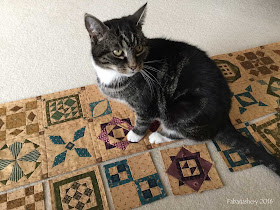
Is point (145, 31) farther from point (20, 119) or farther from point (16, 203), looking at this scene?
point (16, 203)

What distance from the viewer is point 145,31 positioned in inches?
71.7

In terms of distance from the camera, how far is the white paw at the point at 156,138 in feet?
3.84

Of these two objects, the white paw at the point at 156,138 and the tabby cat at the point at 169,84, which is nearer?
the tabby cat at the point at 169,84

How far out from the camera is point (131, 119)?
129cm

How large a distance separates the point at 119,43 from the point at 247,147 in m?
0.83

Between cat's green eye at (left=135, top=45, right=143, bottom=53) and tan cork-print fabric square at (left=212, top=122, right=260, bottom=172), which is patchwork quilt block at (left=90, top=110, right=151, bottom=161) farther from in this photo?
cat's green eye at (left=135, top=45, right=143, bottom=53)

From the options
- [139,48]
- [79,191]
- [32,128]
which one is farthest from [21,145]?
[139,48]

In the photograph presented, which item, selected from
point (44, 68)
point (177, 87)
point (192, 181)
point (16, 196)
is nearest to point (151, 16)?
point (44, 68)

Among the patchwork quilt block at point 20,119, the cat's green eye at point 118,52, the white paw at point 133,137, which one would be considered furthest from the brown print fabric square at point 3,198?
the cat's green eye at point 118,52

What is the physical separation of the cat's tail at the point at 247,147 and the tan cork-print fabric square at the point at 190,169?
0.14 metres

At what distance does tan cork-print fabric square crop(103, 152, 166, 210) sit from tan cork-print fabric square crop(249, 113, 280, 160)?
2.11 feet

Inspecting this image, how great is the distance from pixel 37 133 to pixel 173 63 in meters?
0.88

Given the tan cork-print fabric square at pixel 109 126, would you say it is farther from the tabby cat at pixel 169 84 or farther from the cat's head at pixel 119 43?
the cat's head at pixel 119 43

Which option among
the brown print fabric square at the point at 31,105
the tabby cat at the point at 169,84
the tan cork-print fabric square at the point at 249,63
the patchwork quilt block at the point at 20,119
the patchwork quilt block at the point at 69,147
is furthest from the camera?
the tan cork-print fabric square at the point at 249,63
